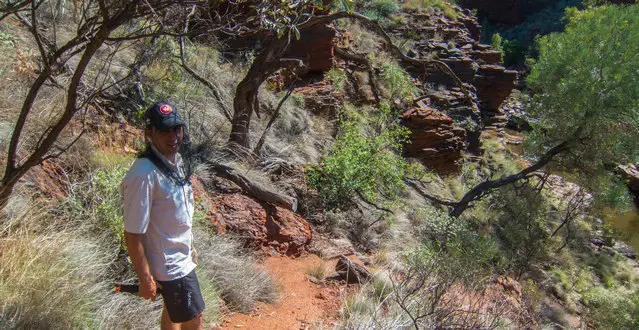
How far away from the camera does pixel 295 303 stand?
16.9ft

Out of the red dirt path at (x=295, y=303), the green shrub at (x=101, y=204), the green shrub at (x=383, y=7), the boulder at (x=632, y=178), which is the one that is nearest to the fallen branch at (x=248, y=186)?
the red dirt path at (x=295, y=303)

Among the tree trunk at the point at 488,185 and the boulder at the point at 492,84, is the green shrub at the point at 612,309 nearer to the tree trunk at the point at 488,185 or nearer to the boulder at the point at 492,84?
the tree trunk at the point at 488,185

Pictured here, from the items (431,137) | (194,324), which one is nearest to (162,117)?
(194,324)

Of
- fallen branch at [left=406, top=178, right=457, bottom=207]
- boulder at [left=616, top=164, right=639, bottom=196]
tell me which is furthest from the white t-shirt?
boulder at [left=616, top=164, right=639, bottom=196]

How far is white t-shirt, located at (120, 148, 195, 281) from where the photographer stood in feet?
8.14

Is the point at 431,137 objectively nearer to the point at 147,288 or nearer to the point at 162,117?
the point at 162,117

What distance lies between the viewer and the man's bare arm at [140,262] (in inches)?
99.1

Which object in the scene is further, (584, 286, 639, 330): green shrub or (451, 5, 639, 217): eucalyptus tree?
(451, 5, 639, 217): eucalyptus tree

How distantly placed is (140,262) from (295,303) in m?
2.86

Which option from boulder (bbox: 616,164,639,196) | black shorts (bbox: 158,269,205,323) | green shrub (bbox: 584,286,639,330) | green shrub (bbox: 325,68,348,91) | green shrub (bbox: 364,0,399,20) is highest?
green shrub (bbox: 364,0,399,20)

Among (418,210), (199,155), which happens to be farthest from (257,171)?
(418,210)

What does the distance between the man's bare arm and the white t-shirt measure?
54 mm

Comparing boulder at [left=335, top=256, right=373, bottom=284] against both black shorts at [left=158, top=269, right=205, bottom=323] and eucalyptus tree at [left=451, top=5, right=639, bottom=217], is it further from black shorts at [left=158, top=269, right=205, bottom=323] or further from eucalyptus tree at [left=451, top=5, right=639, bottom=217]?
eucalyptus tree at [left=451, top=5, right=639, bottom=217]

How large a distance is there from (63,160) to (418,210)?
757 centimetres
